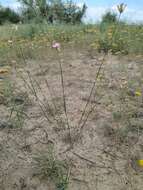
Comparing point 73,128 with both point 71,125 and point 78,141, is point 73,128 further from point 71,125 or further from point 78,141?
point 78,141

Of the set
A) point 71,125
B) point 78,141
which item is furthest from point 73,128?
point 78,141

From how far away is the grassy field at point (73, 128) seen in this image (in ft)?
6.78

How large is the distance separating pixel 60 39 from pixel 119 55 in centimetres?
146

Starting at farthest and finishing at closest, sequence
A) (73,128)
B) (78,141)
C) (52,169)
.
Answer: (73,128), (78,141), (52,169)

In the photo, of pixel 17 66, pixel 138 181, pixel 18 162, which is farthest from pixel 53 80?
pixel 138 181

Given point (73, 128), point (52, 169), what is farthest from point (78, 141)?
point (52, 169)

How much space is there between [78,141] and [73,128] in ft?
0.50

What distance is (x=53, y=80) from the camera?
3381mm

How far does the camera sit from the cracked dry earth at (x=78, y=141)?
206 centimetres

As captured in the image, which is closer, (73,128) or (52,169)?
(52,169)

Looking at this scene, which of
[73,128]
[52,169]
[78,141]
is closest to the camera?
[52,169]

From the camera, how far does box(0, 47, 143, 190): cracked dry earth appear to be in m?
2.06

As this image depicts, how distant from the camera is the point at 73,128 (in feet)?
8.23

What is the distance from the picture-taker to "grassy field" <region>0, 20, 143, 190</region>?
2066 millimetres
